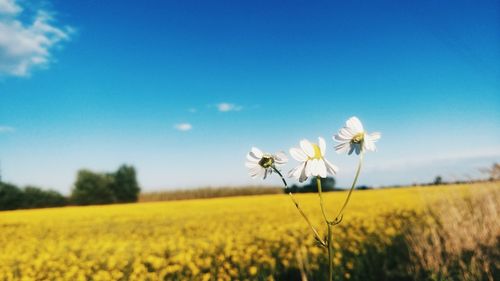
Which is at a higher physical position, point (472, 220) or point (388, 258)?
point (472, 220)

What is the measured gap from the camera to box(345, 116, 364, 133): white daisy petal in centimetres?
122

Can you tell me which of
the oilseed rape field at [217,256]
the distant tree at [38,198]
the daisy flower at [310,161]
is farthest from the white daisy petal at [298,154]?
the distant tree at [38,198]

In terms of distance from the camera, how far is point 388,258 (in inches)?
266

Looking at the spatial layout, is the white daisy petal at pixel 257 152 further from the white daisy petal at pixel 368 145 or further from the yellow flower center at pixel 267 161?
the white daisy petal at pixel 368 145

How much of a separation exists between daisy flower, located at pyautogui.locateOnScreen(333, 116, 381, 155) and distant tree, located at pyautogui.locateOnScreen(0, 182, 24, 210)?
80.3 feet

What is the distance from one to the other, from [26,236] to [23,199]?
751 inches

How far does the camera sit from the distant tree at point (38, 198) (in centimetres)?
2650

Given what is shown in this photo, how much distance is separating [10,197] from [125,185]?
2725 centimetres

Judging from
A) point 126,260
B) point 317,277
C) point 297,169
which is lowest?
point 317,277

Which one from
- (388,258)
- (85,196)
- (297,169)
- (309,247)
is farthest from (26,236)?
(85,196)

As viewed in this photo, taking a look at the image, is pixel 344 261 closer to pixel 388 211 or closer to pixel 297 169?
pixel 388 211

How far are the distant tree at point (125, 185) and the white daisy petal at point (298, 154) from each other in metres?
50.6

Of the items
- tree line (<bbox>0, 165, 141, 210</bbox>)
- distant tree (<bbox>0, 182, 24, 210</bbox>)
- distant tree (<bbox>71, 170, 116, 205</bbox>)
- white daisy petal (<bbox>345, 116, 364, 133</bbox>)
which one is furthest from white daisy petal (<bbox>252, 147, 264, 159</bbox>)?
distant tree (<bbox>71, 170, 116, 205</bbox>)

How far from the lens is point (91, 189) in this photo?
46688 mm
